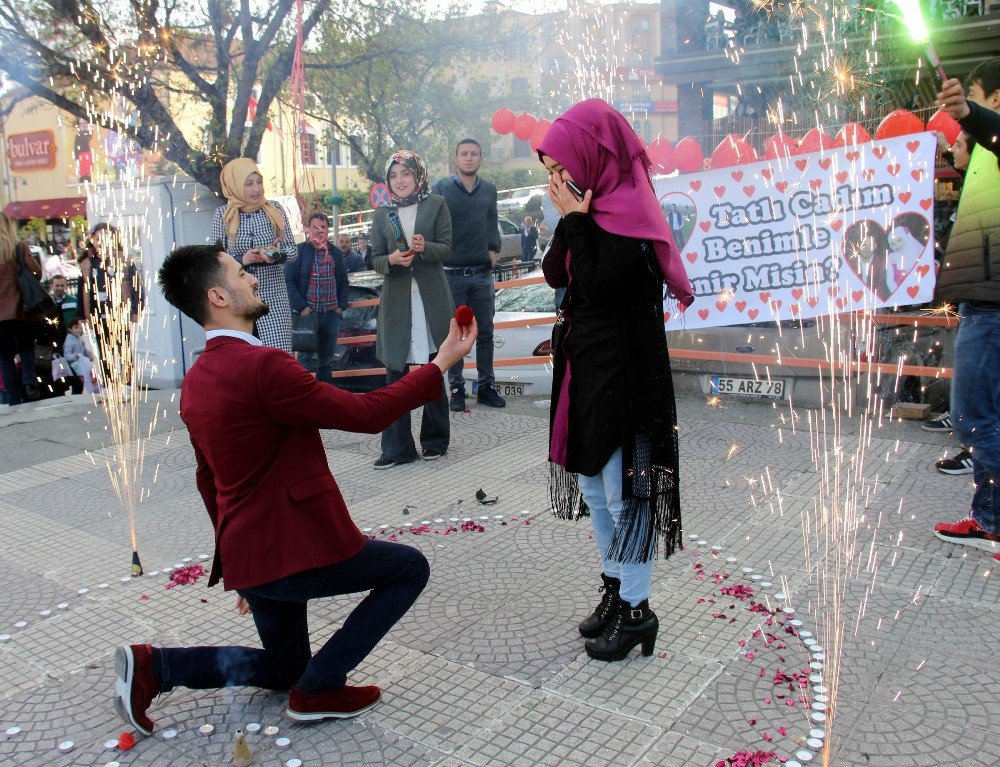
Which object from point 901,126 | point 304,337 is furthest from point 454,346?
point 304,337

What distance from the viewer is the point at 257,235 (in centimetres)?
643

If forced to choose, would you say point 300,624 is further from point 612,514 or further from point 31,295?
point 31,295

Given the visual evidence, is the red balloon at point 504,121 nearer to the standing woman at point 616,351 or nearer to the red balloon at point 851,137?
the red balloon at point 851,137

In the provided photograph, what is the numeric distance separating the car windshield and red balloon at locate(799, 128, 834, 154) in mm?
2743

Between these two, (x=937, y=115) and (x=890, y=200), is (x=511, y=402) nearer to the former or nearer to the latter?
(x=890, y=200)

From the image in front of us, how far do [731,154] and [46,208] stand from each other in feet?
116

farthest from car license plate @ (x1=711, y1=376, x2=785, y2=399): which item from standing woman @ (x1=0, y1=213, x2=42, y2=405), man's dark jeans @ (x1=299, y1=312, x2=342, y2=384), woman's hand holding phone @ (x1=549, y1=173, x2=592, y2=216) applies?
standing woman @ (x1=0, y1=213, x2=42, y2=405)

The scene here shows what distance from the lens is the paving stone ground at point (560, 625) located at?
296cm

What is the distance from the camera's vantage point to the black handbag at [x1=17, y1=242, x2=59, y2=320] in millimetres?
8352

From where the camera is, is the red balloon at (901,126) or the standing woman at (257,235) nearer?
the standing woman at (257,235)

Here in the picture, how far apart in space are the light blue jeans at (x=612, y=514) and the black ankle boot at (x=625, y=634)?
0.04 m

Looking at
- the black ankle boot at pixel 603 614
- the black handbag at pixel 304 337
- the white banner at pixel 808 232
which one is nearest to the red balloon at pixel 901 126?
the white banner at pixel 808 232

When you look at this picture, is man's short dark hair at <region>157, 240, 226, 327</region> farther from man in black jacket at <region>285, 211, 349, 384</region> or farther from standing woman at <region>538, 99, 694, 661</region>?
man in black jacket at <region>285, 211, 349, 384</region>

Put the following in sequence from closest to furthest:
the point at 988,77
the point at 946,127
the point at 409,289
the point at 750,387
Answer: the point at 988,77
the point at 409,289
the point at 946,127
the point at 750,387
